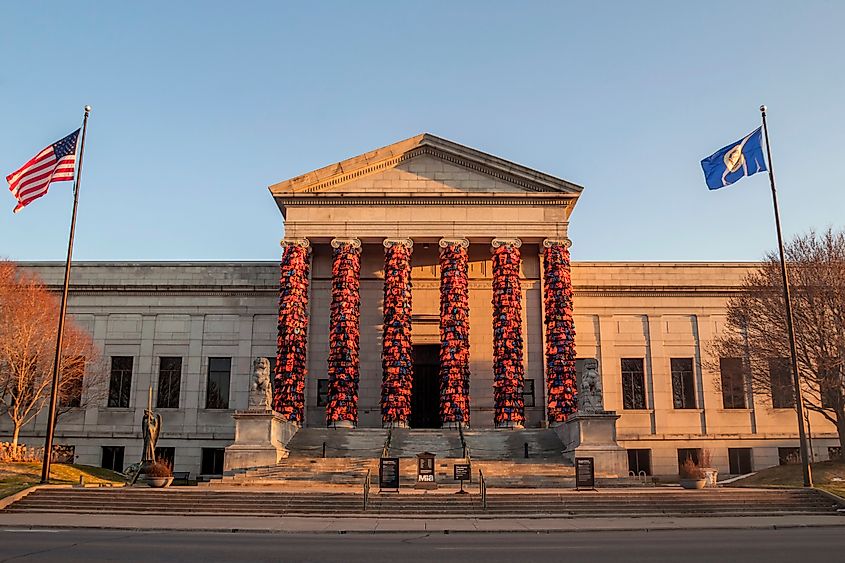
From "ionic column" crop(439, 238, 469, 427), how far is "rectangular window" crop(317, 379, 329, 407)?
6.60m

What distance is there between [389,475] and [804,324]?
18.9 metres

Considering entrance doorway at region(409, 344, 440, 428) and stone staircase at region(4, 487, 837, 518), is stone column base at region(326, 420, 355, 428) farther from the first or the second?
stone staircase at region(4, 487, 837, 518)

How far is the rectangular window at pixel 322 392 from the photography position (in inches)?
1585

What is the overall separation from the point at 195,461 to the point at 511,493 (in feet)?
70.1

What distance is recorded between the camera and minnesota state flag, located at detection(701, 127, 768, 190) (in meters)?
29.7

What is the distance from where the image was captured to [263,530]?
766 inches

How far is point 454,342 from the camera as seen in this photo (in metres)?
37.2

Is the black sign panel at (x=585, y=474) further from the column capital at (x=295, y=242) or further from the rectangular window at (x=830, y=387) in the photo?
the column capital at (x=295, y=242)

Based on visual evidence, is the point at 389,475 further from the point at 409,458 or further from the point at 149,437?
the point at 149,437

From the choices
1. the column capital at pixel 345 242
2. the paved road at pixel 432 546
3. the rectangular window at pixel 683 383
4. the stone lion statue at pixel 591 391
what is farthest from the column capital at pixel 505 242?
the paved road at pixel 432 546

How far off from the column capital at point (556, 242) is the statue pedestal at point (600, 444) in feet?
33.6

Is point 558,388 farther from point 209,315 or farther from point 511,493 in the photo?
point 209,315

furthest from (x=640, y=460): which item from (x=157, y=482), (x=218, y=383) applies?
(x=157, y=482)

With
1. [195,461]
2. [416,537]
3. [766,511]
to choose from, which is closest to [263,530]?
[416,537]
